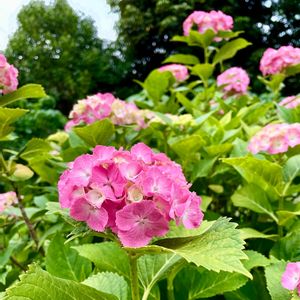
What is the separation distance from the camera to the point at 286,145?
4.78ft

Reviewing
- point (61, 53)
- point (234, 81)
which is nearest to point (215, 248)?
point (234, 81)

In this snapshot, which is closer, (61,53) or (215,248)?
(215,248)

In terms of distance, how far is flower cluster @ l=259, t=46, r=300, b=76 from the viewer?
234cm

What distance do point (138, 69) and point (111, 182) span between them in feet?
39.6

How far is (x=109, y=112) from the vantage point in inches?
72.8

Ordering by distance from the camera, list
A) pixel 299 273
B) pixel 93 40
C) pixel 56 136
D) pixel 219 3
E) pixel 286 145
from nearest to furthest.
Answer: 1. pixel 299 273
2. pixel 286 145
3. pixel 56 136
4. pixel 219 3
5. pixel 93 40

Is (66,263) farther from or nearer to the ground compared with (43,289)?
nearer to the ground

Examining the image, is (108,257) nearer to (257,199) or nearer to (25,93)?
(257,199)

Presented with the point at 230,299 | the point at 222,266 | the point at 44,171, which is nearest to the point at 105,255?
the point at 230,299

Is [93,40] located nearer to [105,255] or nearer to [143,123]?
[143,123]

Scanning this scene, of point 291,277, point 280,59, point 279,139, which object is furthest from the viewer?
point 280,59

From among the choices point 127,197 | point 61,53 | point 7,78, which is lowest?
point 61,53

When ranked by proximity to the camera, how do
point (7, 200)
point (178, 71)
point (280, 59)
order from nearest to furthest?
point (7, 200) → point (280, 59) → point (178, 71)

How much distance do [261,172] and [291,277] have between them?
41cm
